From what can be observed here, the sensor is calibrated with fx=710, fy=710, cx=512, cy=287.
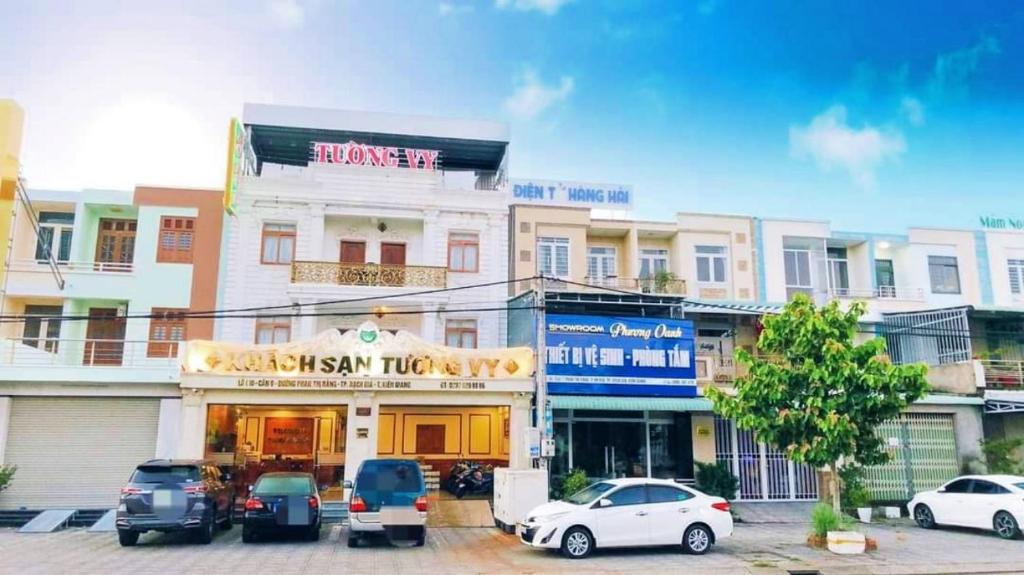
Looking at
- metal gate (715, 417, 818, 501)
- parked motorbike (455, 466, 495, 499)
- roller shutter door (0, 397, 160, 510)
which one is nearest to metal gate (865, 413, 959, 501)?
metal gate (715, 417, 818, 501)

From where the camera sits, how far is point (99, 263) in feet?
72.5

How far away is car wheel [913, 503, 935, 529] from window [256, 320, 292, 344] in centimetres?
1804

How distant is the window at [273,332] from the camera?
71.8 ft

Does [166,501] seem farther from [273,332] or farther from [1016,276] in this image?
[1016,276]

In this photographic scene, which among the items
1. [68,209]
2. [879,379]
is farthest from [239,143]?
[879,379]

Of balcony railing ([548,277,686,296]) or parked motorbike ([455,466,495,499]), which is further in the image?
balcony railing ([548,277,686,296])

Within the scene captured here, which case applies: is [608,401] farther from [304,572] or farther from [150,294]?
[150,294]

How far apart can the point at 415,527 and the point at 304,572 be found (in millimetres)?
2910

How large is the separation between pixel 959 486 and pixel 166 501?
57.9 ft

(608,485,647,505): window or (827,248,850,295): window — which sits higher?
(827,248,850,295): window

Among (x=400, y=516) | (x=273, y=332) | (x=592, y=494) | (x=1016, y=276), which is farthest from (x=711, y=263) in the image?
(x=400, y=516)

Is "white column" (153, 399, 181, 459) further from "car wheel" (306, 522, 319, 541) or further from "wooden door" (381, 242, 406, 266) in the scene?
"wooden door" (381, 242, 406, 266)

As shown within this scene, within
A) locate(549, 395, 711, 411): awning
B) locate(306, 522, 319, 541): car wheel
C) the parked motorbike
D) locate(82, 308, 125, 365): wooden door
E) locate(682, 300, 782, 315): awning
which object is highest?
locate(682, 300, 782, 315): awning

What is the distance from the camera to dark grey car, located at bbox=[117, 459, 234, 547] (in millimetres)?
13023
